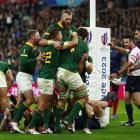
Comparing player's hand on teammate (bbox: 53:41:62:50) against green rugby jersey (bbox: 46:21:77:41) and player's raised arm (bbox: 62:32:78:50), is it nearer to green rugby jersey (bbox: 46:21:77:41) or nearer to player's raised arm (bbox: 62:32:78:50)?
player's raised arm (bbox: 62:32:78:50)

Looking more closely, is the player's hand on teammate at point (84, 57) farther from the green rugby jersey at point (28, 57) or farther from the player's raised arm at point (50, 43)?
the green rugby jersey at point (28, 57)

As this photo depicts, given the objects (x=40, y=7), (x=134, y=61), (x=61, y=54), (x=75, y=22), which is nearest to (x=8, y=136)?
(x=61, y=54)

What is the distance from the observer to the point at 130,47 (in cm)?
1562

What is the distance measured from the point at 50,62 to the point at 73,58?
449mm

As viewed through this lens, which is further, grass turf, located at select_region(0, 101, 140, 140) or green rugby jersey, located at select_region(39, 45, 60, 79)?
green rugby jersey, located at select_region(39, 45, 60, 79)

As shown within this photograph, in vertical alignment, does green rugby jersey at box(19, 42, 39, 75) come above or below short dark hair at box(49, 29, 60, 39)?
below

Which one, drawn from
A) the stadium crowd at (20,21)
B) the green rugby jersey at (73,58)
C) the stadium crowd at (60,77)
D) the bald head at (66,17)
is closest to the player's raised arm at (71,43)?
the stadium crowd at (60,77)

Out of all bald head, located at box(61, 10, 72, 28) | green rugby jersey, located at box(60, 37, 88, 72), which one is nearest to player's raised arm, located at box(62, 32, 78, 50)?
green rugby jersey, located at box(60, 37, 88, 72)

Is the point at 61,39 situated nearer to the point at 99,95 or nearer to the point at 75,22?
the point at 99,95

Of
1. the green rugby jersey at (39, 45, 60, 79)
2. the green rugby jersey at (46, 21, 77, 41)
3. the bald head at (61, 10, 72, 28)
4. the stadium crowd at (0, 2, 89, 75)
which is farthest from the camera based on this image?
the stadium crowd at (0, 2, 89, 75)

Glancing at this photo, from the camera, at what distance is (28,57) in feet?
47.5

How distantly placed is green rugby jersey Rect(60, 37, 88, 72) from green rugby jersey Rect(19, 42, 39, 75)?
827 millimetres

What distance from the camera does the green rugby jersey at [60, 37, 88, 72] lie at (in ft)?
44.4

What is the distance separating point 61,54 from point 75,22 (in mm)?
22590
